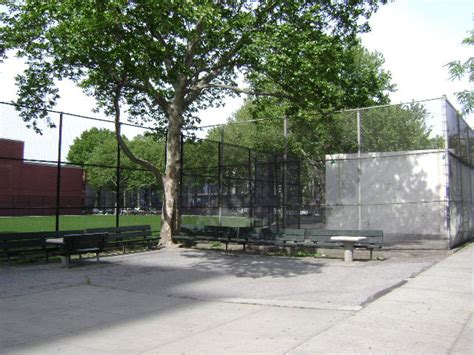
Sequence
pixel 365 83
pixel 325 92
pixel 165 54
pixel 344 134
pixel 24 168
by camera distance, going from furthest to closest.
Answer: pixel 24 168 → pixel 344 134 → pixel 365 83 → pixel 325 92 → pixel 165 54

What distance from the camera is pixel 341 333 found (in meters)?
5.90

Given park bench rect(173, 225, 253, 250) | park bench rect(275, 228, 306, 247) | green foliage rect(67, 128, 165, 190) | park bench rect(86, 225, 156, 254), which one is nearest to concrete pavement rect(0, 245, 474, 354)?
park bench rect(86, 225, 156, 254)

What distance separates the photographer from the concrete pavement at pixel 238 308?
18.2ft

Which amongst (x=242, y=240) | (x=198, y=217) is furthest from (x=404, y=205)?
(x=198, y=217)

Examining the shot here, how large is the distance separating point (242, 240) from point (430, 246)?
6.08m

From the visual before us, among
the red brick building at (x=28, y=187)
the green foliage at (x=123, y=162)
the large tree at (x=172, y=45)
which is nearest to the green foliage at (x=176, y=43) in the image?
the large tree at (x=172, y=45)

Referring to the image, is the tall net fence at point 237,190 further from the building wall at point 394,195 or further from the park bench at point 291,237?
the park bench at point 291,237

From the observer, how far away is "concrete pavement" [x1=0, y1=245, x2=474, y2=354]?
556cm

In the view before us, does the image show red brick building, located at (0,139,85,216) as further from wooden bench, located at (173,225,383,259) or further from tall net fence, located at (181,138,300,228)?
wooden bench, located at (173,225,383,259)

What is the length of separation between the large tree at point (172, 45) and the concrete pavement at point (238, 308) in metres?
5.83

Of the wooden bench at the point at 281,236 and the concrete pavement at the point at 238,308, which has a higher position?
the wooden bench at the point at 281,236

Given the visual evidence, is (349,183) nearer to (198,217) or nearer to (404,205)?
(404,205)

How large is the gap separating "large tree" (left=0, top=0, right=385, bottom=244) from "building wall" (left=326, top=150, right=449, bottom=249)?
2941 mm

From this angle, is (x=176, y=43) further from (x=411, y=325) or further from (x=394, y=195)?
(x=411, y=325)
